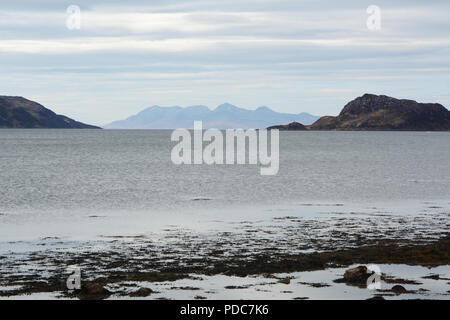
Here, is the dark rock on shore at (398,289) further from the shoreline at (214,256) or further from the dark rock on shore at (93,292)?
the dark rock on shore at (93,292)

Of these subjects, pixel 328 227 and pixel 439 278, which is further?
pixel 328 227

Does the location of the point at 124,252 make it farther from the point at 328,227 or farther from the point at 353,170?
→ the point at 353,170

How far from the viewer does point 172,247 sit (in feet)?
105

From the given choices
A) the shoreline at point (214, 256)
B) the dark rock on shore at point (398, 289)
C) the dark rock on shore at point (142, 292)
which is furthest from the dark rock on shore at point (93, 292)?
the dark rock on shore at point (398, 289)

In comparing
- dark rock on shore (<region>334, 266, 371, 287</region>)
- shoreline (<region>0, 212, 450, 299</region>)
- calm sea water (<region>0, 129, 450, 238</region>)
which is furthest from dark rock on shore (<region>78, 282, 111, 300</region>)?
calm sea water (<region>0, 129, 450, 238</region>)

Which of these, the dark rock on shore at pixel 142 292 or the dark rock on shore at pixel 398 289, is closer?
the dark rock on shore at pixel 142 292

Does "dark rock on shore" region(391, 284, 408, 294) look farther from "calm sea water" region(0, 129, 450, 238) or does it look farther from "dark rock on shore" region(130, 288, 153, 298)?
"calm sea water" region(0, 129, 450, 238)

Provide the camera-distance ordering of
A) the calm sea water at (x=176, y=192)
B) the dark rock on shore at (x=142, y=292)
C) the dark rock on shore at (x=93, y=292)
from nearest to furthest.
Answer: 1. the dark rock on shore at (x=93, y=292)
2. the dark rock on shore at (x=142, y=292)
3. the calm sea water at (x=176, y=192)

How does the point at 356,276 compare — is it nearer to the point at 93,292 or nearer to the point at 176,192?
the point at 93,292

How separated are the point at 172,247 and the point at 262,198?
27132 mm

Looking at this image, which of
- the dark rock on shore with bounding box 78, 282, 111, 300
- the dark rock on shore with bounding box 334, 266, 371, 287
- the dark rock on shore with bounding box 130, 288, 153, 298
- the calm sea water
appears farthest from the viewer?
the calm sea water
